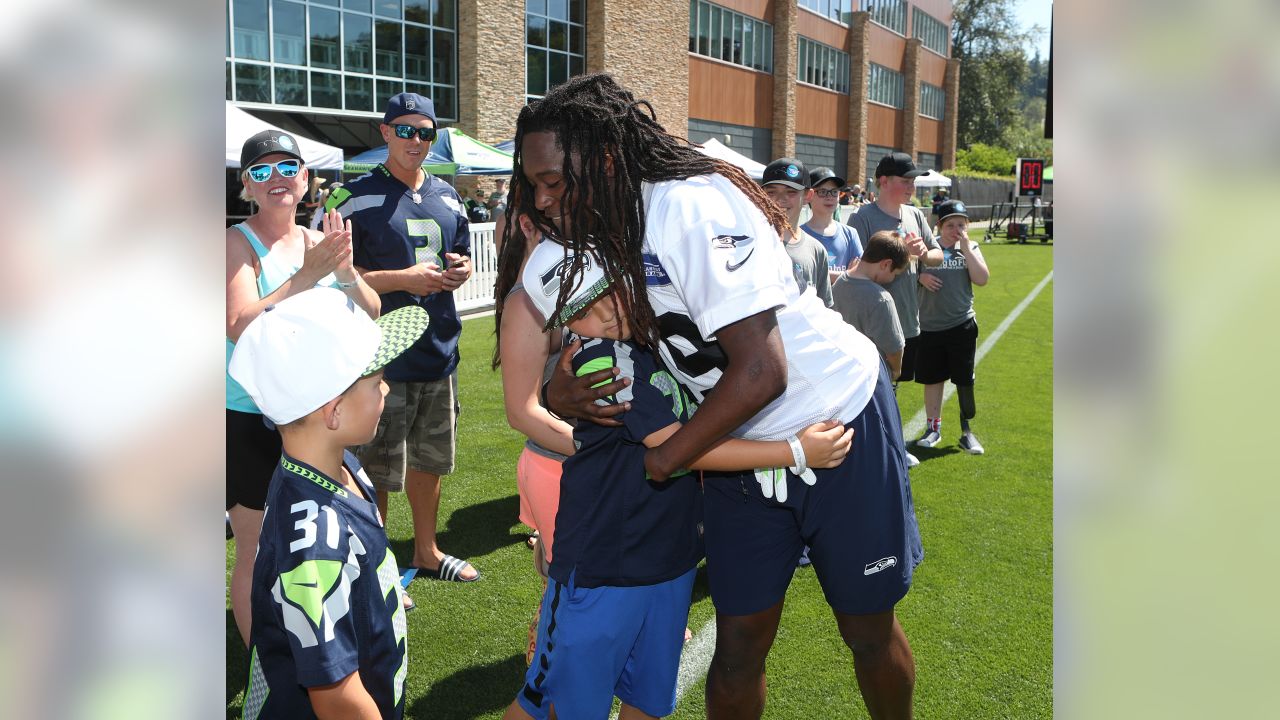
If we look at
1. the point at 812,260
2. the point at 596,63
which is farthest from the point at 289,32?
the point at 812,260

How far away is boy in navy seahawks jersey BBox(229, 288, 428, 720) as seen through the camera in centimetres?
189

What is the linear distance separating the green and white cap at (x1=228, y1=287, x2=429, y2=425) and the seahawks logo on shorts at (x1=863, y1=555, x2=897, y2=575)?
4.66 feet

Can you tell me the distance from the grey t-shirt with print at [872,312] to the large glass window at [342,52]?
63.5ft

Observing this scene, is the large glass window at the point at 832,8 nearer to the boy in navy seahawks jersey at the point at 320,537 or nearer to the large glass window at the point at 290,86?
the large glass window at the point at 290,86

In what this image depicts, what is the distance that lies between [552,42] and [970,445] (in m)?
25.0

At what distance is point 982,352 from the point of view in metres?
13.2

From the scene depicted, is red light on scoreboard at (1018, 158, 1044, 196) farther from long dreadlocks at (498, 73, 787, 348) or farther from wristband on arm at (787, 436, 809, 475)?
long dreadlocks at (498, 73, 787, 348)

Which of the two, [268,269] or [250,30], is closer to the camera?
[268,269]

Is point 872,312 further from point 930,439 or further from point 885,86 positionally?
point 885,86

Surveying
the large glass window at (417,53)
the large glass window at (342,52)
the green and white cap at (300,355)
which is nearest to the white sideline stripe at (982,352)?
the green and white cap at (300,355)

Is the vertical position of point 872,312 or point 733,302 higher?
point 733,302

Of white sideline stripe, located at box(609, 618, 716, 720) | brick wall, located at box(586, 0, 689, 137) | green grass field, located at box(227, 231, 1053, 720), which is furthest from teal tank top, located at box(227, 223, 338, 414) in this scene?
brick wall, located at box(586, 0, 689, 137)
